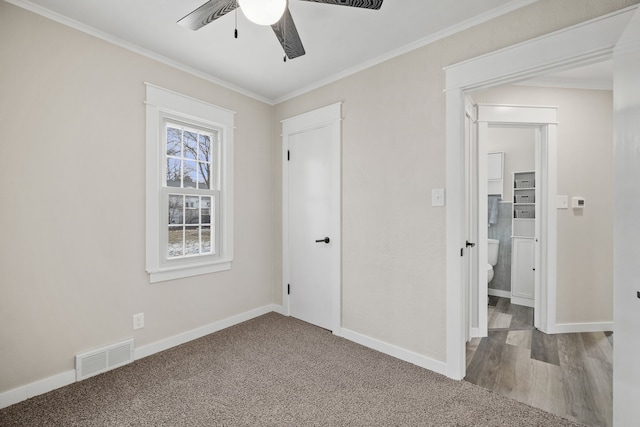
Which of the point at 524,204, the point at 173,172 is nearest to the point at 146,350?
the point at 173,172

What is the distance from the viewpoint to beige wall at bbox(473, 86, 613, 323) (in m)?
2.99

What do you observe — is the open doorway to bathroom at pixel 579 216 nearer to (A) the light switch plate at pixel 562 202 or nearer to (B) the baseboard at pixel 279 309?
(A) the light switch plate at pixel 562 202

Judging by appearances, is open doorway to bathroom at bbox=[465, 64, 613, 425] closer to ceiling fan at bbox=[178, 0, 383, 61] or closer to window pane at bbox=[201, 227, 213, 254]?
ceiling fan at bbox=[178, 0, 383, 61]

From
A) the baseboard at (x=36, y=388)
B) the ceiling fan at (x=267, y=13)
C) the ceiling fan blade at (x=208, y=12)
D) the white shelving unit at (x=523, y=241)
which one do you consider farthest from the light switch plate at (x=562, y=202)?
the baseboard at (x=36, y=388)

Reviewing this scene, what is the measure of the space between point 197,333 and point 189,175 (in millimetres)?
1549

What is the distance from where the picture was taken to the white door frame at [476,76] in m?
1.64

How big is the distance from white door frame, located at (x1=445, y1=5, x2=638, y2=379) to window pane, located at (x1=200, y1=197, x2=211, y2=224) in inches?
90.0

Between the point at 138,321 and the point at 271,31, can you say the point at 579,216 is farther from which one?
the point at 138,321

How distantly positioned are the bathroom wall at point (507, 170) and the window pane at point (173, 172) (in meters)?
4.19

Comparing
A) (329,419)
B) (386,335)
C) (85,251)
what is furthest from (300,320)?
(85,251)

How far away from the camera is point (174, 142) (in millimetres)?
2789

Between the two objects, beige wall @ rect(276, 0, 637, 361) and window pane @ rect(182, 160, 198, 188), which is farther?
window pane @ rect(182, 160, 198, 188)

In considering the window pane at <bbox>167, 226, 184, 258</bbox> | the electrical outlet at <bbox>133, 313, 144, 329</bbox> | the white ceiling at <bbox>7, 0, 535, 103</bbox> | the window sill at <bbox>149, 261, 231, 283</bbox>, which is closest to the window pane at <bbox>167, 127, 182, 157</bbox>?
the white ceiling at <bbox>7, 0, 535, 103</bbox>

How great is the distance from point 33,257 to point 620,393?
3.45m
